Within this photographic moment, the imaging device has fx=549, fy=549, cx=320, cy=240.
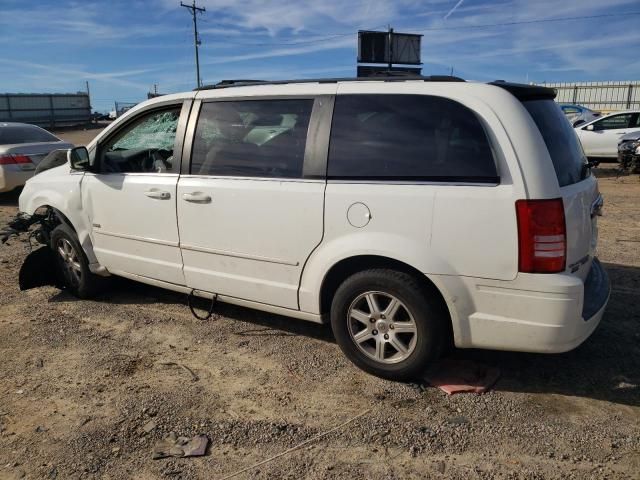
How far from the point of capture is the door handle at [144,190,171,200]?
13.6 feet

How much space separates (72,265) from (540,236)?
414cm

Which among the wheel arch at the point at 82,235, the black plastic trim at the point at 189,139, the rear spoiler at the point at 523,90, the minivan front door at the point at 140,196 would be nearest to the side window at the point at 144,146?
the minivan front door at the point at 140,196

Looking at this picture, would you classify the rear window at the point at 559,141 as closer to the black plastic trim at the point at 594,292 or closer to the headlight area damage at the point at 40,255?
the black plastic trim at the point at 594,292

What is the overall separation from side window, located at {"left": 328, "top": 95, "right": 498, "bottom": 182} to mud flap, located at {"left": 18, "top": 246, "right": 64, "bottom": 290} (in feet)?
10.6

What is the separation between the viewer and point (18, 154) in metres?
9.96

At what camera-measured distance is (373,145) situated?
3.39m

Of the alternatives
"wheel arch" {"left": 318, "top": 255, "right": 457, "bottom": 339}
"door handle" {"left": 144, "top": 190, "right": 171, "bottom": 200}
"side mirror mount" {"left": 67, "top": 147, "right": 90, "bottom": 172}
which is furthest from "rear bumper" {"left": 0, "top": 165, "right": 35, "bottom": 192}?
"wheel arch" {"left": 318, "top": 255, "right": 457, "bottom": 339}

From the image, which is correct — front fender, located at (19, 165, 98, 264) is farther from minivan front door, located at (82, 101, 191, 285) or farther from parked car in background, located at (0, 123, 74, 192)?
parked car in background, located at (0, 123, 74, 192)

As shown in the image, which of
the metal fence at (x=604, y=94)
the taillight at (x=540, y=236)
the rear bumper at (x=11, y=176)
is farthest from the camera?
the metal fence at (x=604, y=94)

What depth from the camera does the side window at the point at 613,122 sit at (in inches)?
581

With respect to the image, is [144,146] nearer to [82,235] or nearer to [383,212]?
[82,235]

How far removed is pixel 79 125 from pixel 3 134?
33.6 metres

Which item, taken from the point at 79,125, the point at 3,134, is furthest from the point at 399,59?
the point at 3,134

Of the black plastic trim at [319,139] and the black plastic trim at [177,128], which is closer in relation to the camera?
the black plastic trim at [319,139]
